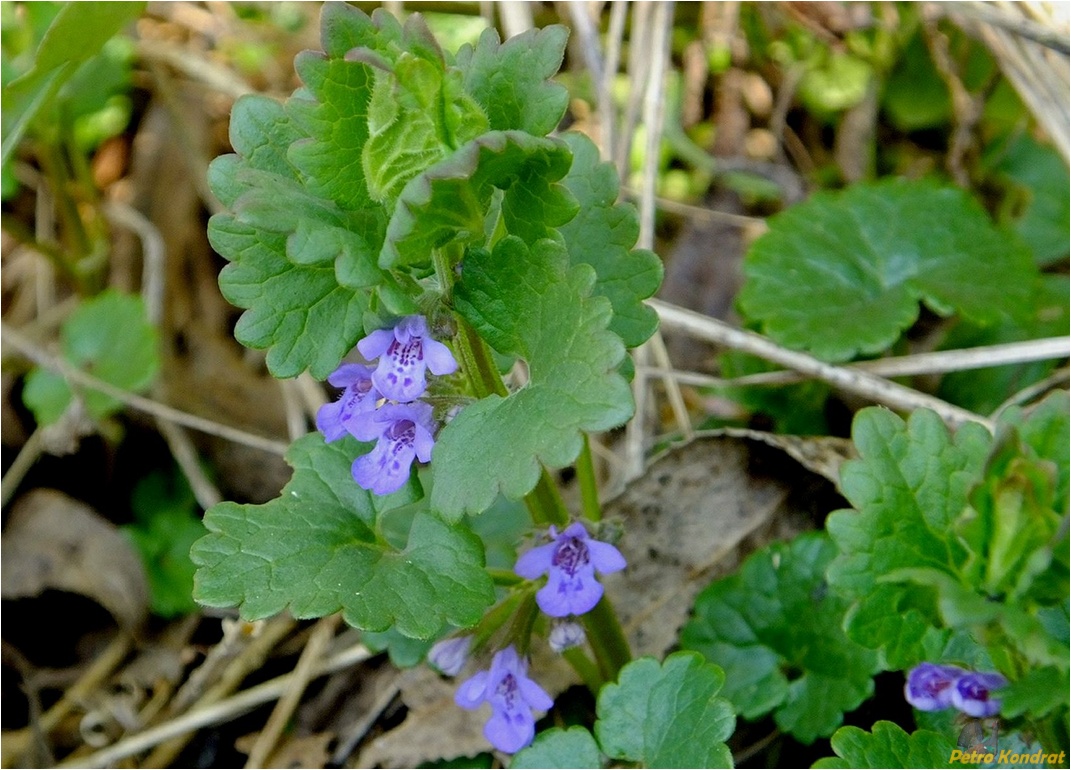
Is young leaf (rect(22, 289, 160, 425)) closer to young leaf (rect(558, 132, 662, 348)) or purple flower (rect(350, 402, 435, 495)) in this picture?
purple flower (rect(350, 402, 435, 495))

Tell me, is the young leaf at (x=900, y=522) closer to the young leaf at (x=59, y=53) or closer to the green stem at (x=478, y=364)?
the green stem at (x=478, y=364)

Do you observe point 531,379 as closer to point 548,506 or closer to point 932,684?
point 548,506

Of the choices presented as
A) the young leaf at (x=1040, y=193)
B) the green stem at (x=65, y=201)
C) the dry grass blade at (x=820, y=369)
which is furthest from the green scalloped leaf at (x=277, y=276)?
the young leaf at (x=1040, y=193)

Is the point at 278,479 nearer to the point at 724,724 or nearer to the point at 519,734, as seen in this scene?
the point at 519,734

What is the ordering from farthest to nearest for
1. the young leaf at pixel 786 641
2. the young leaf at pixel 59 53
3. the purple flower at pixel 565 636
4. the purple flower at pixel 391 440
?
1. the young leaf at pixel 59 53
2. the young leaf at pixel 786 641
3. the purple flower at pixel 565 636
4. the purple flower at pixel 391 440

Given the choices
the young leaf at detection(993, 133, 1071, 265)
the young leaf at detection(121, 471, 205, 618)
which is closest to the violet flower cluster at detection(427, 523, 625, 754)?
the young leaf at detection(121, 471, 205, 618)

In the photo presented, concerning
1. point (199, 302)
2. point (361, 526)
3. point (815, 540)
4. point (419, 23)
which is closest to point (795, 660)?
point (815, 540)

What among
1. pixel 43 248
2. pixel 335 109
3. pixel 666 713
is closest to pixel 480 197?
pixel 335 109
